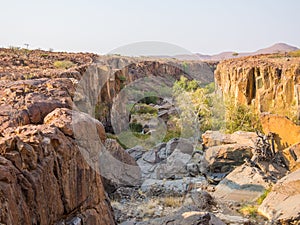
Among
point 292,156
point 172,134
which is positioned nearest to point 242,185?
point 292,156

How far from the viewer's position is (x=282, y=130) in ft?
43.6

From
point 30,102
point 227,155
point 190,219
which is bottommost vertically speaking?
point 227,155

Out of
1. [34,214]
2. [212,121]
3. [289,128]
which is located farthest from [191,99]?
[34,214]

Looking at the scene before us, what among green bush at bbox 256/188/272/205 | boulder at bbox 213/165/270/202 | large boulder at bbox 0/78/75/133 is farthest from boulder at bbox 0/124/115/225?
boulder at bbox 213/165/270/202

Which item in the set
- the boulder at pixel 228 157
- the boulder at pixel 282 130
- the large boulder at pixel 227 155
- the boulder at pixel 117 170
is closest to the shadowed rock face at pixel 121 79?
the boulder at pixel 117 170

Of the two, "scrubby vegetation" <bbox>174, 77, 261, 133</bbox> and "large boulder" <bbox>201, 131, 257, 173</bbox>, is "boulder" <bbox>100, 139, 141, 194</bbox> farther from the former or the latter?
"scrubby vegetation" <bbox>174, 77, 261, 133</bbox>

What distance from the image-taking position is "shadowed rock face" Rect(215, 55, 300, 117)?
65.8ft

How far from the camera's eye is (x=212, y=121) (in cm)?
2166

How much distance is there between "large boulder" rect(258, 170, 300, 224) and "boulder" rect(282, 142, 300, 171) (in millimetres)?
2130

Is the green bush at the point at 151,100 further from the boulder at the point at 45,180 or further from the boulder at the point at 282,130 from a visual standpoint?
the boulder at the point at 45,180

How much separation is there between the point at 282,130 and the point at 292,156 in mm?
1592

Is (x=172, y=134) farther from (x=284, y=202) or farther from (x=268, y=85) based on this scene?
(x=284, y=202)

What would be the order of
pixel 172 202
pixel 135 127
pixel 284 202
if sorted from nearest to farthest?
pixel 284 202 < pixel 172 202 < pixel 135 127

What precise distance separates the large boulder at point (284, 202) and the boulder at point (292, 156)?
2.13 meters
